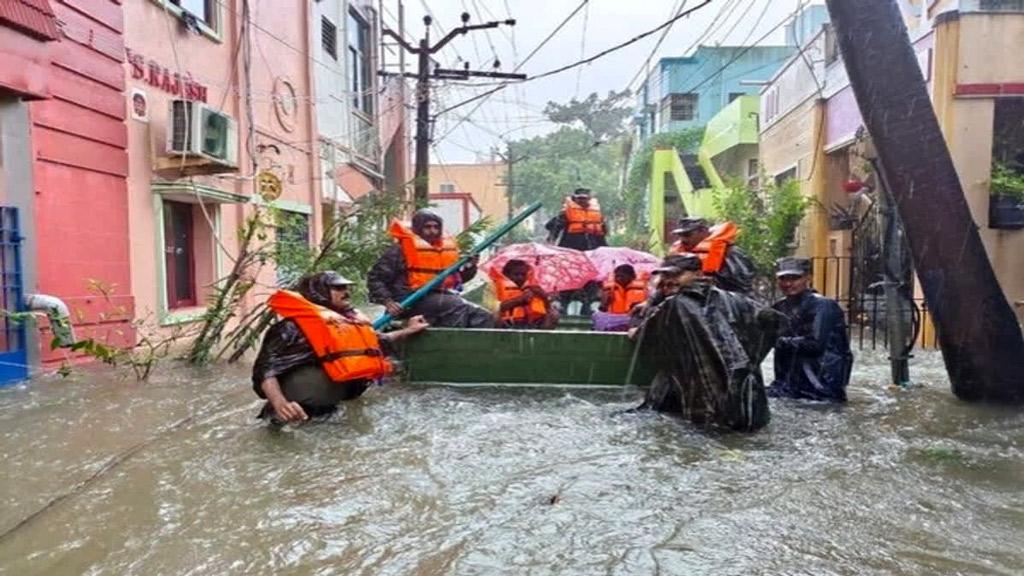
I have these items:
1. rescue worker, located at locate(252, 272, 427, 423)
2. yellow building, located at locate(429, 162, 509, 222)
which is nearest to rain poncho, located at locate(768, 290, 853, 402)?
rescue worker, located at locate(252, 272, 427, 423)

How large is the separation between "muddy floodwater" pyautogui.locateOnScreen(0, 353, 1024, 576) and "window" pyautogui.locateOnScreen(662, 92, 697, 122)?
1110 inches

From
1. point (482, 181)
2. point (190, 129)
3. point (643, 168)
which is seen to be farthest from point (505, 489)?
point (482, 181)

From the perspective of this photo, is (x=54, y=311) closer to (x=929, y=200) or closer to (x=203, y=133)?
(x=203, y=133)

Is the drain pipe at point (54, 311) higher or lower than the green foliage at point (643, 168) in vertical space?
lower

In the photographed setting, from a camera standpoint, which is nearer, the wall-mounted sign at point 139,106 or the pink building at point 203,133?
the wall-mounted sign at point 139,106

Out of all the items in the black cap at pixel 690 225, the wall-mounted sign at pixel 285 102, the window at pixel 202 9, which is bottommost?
the black cap at pixel 690 225

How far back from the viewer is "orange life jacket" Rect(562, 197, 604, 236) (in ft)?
34.4

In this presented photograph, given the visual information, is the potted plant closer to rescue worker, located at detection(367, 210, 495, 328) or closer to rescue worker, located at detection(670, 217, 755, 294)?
rescue worker, located at detection(670, 217, 755, 294)

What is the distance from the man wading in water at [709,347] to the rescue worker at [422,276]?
2.12m

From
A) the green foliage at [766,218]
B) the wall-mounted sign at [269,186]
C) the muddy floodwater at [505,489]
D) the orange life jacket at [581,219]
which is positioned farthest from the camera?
the green foliage at [766,218]

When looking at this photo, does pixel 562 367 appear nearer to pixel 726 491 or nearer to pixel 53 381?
pixel 726 491

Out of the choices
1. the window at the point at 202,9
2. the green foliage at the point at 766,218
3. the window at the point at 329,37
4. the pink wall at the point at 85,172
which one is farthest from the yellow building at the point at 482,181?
the pink wall at the point at 85,172

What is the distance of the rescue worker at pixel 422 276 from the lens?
6895 millimetres

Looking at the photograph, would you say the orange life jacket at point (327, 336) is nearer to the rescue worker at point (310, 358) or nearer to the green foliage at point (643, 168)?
the rescue worker at point (310, 358)
